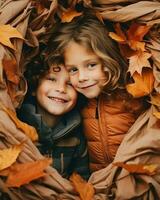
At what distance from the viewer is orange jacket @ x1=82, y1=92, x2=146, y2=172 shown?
197 centimetres

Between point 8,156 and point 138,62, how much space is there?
0.60 meters

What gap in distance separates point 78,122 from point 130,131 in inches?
10.5

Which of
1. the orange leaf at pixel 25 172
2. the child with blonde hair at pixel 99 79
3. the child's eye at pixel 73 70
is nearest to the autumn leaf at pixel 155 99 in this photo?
the child with blonde hair at pixel 99 79

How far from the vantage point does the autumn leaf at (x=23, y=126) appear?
1732mm

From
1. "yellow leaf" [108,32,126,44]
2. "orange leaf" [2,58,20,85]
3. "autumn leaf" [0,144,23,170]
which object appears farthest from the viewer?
"yellow leaf" [108,32,126,44]

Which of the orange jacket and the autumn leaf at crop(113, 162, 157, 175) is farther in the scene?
the orange jacket

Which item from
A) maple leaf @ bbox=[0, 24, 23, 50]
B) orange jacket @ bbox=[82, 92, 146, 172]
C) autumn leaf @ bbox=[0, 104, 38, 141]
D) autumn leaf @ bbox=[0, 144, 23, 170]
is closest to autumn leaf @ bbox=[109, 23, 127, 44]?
orange jacket @ bbox=[82, 92, 146, 172]

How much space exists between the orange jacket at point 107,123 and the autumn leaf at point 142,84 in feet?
0.28

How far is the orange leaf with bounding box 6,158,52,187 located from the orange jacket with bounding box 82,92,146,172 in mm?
353

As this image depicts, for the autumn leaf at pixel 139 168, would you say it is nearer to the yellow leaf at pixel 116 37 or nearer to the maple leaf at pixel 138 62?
the maple leaf at pixel 138 62

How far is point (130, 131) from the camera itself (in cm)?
187

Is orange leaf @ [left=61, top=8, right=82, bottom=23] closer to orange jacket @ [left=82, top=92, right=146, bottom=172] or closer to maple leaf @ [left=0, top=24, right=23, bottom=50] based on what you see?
maple leaf @ [left=0, top=24, right=23, bottom=50]

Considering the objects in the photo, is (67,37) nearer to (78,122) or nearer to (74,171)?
(78,122)

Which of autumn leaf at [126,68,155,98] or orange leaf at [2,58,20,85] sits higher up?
orange leaf at [2,58,20,85]
